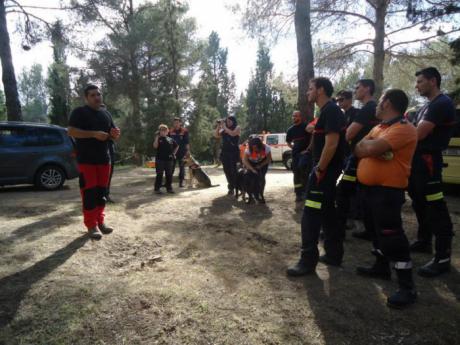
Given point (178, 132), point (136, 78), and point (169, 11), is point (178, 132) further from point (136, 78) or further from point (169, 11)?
point (169, 11)

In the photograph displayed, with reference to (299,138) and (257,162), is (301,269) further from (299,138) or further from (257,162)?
(257,162)

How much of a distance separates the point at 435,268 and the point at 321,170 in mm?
1534

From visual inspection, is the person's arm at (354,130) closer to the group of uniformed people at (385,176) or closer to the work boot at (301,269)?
the group of uniformed people at (385,176)

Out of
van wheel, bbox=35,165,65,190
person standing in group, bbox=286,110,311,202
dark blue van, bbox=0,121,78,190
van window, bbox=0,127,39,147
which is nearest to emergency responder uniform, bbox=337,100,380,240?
person standing in group, bbox=286,110,311,202

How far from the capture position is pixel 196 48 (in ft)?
68.4

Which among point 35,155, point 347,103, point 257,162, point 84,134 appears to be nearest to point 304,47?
point 257,162

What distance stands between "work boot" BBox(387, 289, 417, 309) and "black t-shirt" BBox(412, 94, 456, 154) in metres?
1.53

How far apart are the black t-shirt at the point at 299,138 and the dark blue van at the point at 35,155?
6.04 m

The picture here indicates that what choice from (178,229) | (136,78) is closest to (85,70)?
(136,78)

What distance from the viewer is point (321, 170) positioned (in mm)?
3164

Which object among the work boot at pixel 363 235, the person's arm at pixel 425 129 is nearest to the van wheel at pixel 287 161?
the work boot at pixel 363 235

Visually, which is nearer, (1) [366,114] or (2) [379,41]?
(1) [366,114]

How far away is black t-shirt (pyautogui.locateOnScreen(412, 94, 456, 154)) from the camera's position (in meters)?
3.39

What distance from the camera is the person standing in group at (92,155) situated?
13.4ft
